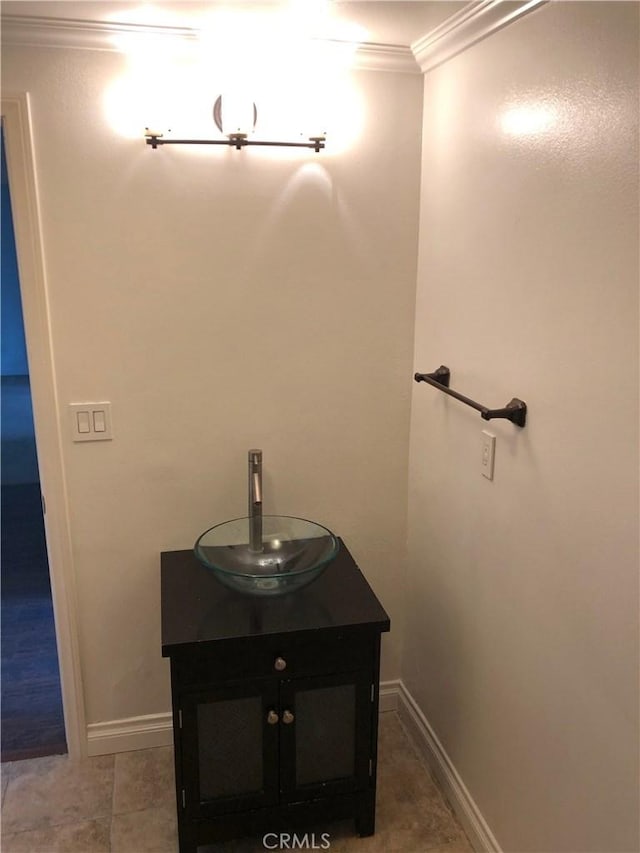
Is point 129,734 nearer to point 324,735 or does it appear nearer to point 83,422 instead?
point 324,735

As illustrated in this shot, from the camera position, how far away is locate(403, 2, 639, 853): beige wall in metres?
1.25

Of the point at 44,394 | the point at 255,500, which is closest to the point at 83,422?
the point at 44,394

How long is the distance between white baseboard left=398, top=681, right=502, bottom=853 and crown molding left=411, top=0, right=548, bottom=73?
2.02m

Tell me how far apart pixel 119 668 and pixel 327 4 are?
6.59 feet

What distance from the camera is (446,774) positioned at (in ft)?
6.86

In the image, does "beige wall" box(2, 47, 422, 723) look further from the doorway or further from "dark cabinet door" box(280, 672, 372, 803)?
"dark cabinet door" box(280, 672, 372, 803)

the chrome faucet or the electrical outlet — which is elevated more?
the electrical outlet

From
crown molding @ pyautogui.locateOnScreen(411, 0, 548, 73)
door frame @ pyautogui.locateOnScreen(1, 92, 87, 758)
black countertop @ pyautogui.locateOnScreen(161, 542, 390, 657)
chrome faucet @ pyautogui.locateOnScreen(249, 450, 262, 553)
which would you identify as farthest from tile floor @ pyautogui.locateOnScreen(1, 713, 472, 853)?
crown molding @ pyautogui.locateOnScreen(411, 0, 548, 73)

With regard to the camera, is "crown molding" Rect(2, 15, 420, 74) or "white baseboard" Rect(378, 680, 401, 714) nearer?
"crown molding" Rect(2, 15, 420, 74)

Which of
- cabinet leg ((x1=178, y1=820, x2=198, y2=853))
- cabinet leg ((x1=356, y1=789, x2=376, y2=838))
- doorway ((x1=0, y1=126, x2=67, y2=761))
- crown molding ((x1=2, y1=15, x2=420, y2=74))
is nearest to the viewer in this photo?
crown molding ((x1=2, y1=15, x2=420, y2=74))

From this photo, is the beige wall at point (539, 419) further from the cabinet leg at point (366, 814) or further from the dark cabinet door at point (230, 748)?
the dark cabinet door at point (230, 748)

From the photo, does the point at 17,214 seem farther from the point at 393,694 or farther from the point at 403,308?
the point at 393,694

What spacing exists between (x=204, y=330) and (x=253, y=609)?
82 centimetres

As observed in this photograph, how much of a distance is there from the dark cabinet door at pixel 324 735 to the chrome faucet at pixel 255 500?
1.41 ft
